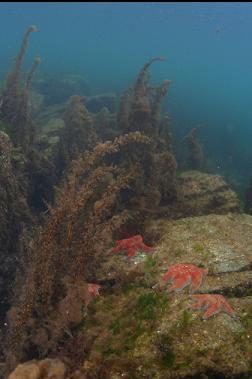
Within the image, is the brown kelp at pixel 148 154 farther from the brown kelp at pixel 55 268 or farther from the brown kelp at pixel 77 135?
the brown kelp at pixel 55 268

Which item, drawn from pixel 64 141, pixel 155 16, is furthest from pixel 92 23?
pixel 64 141

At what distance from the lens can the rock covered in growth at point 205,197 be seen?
7569 millimetres

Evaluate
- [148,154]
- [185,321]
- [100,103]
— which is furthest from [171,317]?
[100,103]

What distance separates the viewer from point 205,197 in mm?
7984

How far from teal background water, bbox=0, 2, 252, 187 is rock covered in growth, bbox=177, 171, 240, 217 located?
12022 mm

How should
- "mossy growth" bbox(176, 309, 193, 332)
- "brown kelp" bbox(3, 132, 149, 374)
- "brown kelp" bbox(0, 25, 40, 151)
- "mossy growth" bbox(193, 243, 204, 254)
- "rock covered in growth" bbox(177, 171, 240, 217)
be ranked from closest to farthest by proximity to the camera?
"mossy growth" bbox(176, 309, 193, 332) → "brown kelp" bbox(3, 132, 149, 374) → "mossy growth" bbox(193, 243, 204, 254) → "rock covered in growth" bbox(177, 171, 240, 217) → "brown kelp" bbox(0, 25, 40, 151)

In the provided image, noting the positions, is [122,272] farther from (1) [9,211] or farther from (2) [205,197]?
(2) [205,197]

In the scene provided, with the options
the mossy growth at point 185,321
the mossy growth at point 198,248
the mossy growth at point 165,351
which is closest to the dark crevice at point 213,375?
the mossy growth at point 165,351

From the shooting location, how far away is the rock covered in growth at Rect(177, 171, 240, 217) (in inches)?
298

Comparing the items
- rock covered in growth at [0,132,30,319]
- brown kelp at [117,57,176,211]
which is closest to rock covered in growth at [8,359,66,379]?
rock covered in growth at [0,132,30,319]

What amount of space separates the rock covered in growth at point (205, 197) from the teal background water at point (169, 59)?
12022 millimetres

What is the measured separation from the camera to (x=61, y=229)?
5254mm

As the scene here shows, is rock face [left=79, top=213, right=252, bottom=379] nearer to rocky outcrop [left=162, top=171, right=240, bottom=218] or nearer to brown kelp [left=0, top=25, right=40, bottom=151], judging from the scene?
rocky outcrop [left=162, top=171, right=240, bottom=218]

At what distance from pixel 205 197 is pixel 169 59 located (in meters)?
166
